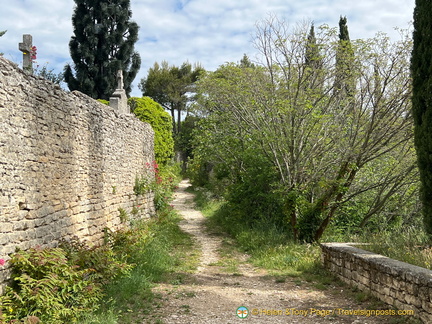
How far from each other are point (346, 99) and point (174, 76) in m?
25.8

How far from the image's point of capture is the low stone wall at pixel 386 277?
434 centimetres

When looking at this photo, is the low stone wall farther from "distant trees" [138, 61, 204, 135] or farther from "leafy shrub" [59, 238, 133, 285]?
"distant trees" [138, 61, 204, 135]

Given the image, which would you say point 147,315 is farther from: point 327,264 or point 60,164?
point 327,264

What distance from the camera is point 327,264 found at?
7117 mm

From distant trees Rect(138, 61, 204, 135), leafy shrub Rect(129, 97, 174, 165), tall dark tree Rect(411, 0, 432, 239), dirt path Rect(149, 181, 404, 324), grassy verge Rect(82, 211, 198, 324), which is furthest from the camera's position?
distant trees Rect(138, 61, 204, 135)

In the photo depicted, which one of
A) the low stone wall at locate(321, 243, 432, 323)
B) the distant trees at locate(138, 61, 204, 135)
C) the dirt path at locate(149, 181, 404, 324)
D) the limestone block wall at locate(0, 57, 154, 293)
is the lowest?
the dirt path at locate(149, 181, 404, 324)

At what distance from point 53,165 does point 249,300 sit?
11.3ft

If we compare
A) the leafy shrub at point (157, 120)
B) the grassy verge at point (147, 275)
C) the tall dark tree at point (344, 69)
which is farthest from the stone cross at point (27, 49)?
the leafy shrub at point (157, 120)

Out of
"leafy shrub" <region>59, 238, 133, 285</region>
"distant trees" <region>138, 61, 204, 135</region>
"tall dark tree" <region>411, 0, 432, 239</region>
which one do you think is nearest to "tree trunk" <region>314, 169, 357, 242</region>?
"tall dark tree" <region>411, 0, 432, 239</region>

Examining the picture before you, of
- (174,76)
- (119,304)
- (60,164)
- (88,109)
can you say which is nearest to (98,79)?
(174,76)

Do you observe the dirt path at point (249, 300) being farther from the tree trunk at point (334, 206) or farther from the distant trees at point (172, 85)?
the distant trees at point (172, 85)

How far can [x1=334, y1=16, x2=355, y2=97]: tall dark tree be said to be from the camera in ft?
27.2

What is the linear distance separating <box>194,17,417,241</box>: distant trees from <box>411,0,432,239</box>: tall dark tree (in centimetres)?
240

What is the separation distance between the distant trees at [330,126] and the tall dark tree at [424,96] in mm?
2397
